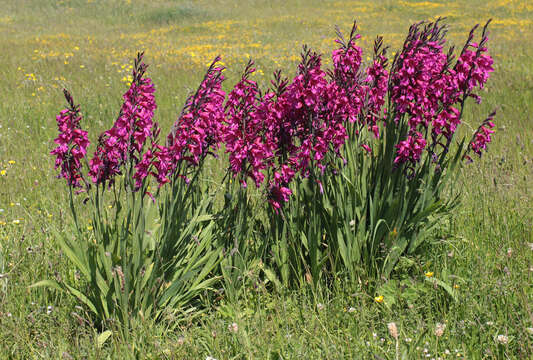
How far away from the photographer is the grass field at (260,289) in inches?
101

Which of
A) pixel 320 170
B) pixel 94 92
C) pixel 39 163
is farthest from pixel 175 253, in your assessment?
pixel 94 92

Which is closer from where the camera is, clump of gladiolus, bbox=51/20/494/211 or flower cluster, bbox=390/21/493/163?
clump of gladiolus, bbox=51/20/494/211

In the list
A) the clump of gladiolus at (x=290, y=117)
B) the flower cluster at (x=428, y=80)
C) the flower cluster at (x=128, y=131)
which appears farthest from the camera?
the flower cluster at (x=428, y=80)

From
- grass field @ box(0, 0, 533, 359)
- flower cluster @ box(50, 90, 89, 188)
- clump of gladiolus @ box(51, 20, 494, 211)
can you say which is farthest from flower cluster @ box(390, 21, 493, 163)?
flower cluster @ box(50, 90, 89, 188)

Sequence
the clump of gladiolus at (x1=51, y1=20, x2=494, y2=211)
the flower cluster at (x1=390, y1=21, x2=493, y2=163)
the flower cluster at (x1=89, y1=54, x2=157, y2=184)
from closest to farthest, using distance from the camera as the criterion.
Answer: the flower cluster at (x1=89, y1=54, x2=157, y2=184) → the clump of gladiolus at (x1=51, y1=20, x2=494, y2=211) → the flower cluster at (x1=390, y1=21, x2=493, y2=163)

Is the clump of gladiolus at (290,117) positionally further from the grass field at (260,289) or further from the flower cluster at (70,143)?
the grass field at (260,289)

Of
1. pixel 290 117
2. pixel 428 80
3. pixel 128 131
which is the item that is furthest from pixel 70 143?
pixel 428 80

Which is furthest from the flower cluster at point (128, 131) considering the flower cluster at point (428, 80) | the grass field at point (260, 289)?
the flower cluster at point (428, 80)

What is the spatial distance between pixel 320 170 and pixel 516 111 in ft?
21.3

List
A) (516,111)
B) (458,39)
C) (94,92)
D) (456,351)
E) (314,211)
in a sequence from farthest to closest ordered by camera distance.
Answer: (458,39), (94,92), (516,111), (314,211), (456,351)

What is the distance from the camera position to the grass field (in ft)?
8.38

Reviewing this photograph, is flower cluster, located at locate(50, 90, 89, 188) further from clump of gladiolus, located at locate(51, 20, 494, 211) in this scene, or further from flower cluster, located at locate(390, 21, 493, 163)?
flower cluster, located at locate(390, 21, 493, 163)

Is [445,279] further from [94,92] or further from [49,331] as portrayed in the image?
[94,92]

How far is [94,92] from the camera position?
30.3 ft
